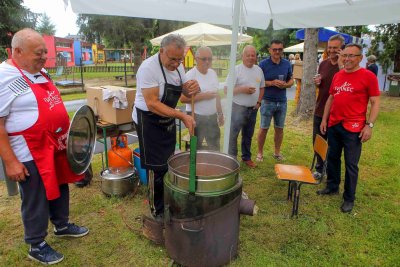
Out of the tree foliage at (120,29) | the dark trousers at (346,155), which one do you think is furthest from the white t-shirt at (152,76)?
the tree foliage at (120,29)

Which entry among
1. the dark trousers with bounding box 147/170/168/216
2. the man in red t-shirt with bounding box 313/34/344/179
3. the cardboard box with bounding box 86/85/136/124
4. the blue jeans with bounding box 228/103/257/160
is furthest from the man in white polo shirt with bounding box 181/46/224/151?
the man in red t-shirt with bounding box 313/34/344/179

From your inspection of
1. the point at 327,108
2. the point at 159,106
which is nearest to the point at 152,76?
the point at 159,106

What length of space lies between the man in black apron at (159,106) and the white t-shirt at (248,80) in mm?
1501

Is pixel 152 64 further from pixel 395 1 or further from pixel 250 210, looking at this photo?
pixel 395 1

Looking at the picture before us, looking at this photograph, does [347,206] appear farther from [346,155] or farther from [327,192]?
[346,155]

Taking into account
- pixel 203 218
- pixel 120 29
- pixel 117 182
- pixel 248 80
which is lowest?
pixel 117 182

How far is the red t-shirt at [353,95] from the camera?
9.72 ft

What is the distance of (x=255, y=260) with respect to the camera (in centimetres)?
250

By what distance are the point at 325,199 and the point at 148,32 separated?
55.0ft

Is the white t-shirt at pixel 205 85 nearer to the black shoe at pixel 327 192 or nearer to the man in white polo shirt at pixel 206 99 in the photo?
the man in white polo shirt at pixel 206 99

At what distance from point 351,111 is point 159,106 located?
2.02 metres

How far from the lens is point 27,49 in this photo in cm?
206

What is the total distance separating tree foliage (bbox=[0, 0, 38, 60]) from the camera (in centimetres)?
1255

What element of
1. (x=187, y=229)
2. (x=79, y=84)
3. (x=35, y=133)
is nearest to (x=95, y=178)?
(x=35, y=133)
